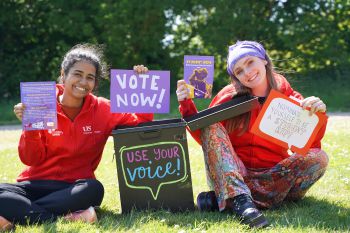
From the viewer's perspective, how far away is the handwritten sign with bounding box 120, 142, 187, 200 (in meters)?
3.15

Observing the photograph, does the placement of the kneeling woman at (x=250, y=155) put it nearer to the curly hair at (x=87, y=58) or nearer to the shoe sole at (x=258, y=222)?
the shoe sole at (x=258, y=222)

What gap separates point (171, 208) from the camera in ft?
10.5

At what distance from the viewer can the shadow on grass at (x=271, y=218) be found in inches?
112

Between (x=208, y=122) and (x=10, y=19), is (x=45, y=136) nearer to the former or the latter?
(x=208, y=122)

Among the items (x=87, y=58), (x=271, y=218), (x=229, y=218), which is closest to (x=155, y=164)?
(x=229, y=218)

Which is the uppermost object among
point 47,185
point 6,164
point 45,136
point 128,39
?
point 128,39

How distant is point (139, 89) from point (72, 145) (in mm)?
609

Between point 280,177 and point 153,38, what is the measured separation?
12.8 meters

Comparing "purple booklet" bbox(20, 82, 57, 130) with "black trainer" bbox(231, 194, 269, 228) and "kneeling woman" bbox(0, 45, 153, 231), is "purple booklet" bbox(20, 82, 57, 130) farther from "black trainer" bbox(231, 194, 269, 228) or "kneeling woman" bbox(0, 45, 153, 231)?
"black trainer" bbox(231, 194, 269, 228)

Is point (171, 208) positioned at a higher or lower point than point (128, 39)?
lower

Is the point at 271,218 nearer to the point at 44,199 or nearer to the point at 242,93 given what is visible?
the point at 242,93

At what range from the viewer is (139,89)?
334 centimetres

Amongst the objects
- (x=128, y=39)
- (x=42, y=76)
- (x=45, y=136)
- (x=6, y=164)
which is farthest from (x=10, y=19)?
(x=45, y=136)

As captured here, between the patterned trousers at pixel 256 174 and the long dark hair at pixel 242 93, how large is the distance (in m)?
0.15
